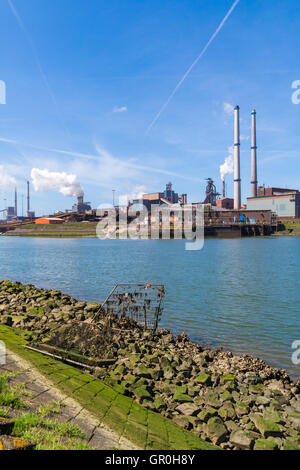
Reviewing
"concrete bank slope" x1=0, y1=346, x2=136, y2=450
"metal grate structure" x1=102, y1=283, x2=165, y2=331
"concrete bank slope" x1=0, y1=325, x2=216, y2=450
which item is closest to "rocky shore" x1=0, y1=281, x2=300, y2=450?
"concrete bank slope" x1=0, y1=325, x2=216, y2=450

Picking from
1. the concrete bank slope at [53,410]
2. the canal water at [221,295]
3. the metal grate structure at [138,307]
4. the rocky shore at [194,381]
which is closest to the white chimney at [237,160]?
the canal water at [221,295]

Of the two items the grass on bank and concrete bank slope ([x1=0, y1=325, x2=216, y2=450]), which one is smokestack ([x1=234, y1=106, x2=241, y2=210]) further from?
the grass on bank

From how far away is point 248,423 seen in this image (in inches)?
344

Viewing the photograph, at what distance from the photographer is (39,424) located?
6027 mm

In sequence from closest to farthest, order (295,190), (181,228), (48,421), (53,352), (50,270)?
(48,421), (53,352), (50,270), (181,228), (295,190)

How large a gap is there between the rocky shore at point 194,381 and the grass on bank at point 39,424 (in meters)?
3.50

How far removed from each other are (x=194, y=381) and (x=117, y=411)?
4207 millimetres

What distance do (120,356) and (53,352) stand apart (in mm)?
2766

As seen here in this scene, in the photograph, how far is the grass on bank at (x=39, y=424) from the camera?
5410 millimetres

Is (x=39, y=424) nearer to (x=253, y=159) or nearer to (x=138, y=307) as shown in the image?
(x=138, y=307)

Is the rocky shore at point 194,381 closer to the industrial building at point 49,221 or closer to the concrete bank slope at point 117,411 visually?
the concrete bank slope at point 117,411

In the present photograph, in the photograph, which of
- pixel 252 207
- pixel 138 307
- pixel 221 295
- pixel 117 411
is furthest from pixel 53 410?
pixel 252 207
